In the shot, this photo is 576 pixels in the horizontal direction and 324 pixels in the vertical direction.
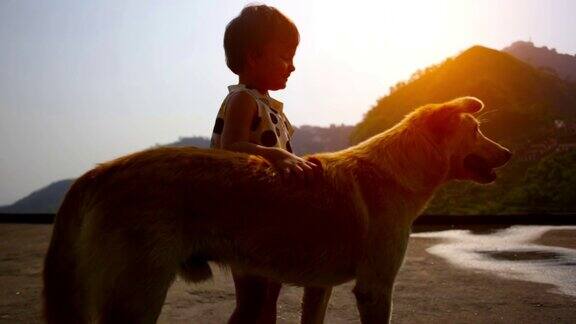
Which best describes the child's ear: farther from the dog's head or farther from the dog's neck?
the dog's head

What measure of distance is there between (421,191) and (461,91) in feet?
100

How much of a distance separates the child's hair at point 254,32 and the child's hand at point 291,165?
79 cm

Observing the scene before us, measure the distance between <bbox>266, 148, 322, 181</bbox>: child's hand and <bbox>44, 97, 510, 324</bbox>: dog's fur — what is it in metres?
0.06

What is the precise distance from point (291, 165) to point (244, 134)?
425 millimetres

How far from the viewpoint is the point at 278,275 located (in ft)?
9.52

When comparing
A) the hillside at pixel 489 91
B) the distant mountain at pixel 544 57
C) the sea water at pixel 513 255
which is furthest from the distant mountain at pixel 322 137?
the sea water at pixel 513 255

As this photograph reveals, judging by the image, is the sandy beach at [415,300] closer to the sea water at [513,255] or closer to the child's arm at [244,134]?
the sea water at [513,255]

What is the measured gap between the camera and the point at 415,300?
210 inches

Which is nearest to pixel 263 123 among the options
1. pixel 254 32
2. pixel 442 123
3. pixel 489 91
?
pixel 254 32

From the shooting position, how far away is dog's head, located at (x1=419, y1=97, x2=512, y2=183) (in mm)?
3533

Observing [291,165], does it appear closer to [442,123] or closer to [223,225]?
[223,225]

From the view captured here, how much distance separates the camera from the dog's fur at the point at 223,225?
8.14 ft

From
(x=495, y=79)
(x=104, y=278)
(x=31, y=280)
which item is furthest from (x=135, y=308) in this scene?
(x=495, y=79)

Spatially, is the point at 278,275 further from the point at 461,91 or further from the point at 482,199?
the point at 461,91
